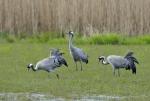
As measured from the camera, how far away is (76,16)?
1680cm

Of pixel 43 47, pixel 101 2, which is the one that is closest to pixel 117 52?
pixel 43 47

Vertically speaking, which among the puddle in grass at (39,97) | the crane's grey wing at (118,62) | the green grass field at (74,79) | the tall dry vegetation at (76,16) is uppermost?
the tall dry vegetation at (76,16)

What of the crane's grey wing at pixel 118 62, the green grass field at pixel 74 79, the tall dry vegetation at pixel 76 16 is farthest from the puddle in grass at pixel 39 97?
the tall dry vegetation at pixel 76 16

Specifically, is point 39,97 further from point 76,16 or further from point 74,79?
point 76,16

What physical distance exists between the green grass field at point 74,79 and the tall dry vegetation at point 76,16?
2699mm

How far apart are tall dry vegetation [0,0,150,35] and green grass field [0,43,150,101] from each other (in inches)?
106

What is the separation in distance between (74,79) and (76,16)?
702 centimetres

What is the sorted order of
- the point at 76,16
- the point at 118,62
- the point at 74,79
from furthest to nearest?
the point at 76,16, the point at 118,62, the point at 74,79

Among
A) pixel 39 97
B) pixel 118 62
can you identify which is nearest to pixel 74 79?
pixel 118 62

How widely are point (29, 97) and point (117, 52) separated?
19.8ft

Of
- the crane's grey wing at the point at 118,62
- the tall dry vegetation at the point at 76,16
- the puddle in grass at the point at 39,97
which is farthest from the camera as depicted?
the tall dry vegetation at the point at 76,16

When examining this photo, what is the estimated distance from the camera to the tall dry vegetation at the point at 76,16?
54.8 feet

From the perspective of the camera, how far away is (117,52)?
45.9 ft

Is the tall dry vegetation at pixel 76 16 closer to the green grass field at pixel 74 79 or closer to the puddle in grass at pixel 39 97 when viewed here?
the green grass field at pixel 74 79
